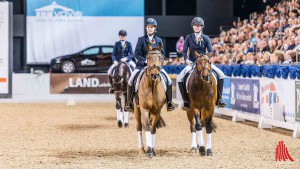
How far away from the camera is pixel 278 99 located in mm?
17297

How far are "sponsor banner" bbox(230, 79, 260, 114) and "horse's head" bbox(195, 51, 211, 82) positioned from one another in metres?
6.99

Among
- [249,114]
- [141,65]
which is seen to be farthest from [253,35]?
[141,65]

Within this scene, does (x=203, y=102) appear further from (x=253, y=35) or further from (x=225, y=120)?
(x=253, y=35)

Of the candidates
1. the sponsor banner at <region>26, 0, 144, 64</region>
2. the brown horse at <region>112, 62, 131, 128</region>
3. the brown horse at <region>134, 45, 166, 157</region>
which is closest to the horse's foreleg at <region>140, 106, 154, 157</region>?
the brown horse at <region>134, 45, 166, 157</region>

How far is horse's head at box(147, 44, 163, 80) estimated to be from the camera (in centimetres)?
1191

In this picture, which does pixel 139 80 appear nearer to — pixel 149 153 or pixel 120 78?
pixel 149 153

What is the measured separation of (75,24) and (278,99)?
2474 cm

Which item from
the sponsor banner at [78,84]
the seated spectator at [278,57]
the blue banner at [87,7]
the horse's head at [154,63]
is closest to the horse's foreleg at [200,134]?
the horse's head at [154,63]

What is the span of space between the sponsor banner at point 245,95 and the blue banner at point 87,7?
1987 cm

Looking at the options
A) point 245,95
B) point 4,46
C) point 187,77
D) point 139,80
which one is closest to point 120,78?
point 245,95

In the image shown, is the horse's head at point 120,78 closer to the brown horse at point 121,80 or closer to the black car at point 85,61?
the brown horse at point 121,80

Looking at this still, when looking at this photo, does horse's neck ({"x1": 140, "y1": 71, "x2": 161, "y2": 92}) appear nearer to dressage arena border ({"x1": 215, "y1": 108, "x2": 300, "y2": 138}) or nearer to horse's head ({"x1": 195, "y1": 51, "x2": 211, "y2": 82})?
horse's head ({"x1": 195, "y1": 51, "x2": 211, "y2": 82})

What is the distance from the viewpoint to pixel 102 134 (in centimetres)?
1678

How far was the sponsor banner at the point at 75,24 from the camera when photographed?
1576 inches
